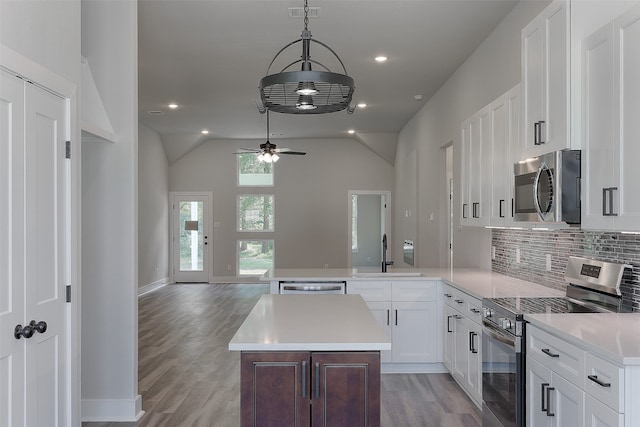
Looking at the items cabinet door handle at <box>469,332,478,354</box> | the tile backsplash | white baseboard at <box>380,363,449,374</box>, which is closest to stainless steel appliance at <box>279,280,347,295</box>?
white baseboard at <box>380,363,449,374</box>

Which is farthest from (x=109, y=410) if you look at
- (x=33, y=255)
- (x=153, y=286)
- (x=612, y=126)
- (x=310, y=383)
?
(x=153, y=286)

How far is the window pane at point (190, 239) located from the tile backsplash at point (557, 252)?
7795 millimetres

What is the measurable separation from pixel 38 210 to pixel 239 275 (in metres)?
8.89

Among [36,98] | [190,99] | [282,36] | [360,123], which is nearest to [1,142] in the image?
[36,98]

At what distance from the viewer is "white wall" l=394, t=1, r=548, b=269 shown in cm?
420

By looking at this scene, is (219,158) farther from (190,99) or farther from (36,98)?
(36,98)

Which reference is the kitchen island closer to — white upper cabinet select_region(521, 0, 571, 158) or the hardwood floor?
the hardwood floor

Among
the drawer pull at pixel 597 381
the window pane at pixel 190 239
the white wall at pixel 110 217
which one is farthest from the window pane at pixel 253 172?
the drawer pull at pixel 597 381

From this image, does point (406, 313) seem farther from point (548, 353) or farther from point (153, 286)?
point (153, 286)

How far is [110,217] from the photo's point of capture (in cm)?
367

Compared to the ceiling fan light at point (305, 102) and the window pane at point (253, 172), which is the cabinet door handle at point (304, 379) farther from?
the window pane at point (253, 172)

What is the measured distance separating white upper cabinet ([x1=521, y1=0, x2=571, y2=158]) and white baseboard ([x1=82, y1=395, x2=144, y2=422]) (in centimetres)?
320

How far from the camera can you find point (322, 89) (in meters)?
2.43

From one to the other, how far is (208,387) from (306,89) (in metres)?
2.98
